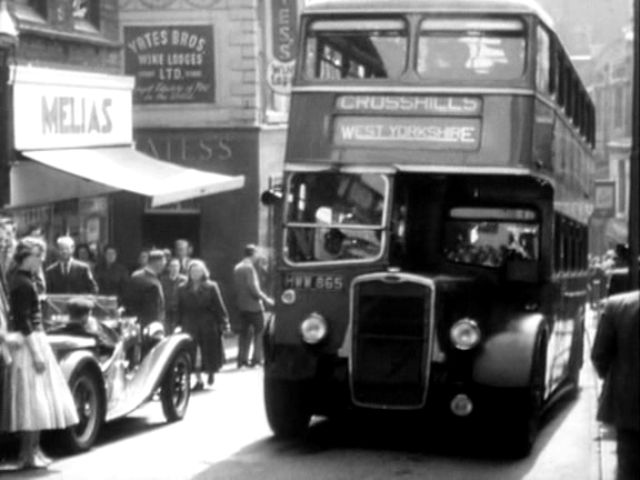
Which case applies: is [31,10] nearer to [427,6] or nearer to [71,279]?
[71,279]

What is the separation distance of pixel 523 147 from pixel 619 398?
21.6 ft

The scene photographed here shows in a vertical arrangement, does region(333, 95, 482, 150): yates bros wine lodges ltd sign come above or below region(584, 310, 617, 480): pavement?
above

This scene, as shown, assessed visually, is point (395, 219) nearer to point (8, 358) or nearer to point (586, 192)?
point (8, 358)

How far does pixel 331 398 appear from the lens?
616 inches

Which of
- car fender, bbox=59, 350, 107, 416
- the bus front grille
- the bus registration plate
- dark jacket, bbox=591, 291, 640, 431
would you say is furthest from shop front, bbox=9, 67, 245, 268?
dark jacket, bbox=591, 291, 640, 431

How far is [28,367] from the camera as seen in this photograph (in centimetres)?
1355

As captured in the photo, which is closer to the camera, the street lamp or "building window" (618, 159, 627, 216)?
the street lamp

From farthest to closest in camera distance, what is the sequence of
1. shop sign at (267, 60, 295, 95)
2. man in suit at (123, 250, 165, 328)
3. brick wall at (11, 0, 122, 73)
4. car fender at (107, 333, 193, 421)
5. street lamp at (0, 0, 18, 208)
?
shop sign at (267, 60, 295, 95)
brick wall at (11, 0, 122, 73)
street lamp at (0, 0, 18, 208)
man in suit at (123, 250, 165, 328)
car fender at (107, 333, 193, 421)

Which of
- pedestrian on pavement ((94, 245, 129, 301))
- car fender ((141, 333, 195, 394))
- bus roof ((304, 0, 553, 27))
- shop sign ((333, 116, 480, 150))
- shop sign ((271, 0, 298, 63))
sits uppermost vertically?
shop sign ((271, 0, 298, 63))

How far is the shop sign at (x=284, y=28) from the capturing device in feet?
114

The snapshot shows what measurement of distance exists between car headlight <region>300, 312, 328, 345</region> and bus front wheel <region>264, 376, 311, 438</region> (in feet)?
1.91

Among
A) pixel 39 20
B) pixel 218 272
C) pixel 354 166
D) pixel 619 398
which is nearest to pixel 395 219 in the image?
pixel 354 166

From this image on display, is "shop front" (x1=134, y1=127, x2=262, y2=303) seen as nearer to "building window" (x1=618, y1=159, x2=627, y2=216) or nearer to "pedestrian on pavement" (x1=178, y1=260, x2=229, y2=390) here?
"pedestrian on pavement" (x1=178, y1=260, x2=229, y2=390)

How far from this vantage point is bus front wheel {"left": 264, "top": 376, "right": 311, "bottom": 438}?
52.1 feet
